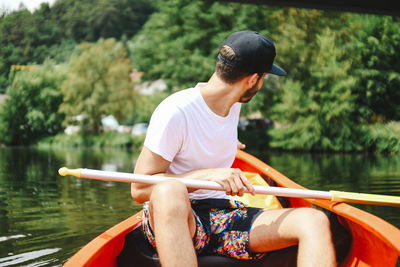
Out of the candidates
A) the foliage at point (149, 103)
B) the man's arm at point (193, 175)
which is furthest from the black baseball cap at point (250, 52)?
the foliage at point (149, 103)

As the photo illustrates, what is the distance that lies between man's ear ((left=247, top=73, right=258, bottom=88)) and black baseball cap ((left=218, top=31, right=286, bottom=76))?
2 cm

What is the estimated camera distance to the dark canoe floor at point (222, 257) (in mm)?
1624

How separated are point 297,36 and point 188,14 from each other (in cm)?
523

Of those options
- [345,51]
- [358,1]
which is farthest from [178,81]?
[358,1]

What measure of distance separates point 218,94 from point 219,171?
31 centimetres

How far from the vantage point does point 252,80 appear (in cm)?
165

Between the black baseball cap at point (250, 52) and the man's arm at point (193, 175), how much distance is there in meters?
0.38

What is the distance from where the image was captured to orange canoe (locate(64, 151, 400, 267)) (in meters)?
1.55

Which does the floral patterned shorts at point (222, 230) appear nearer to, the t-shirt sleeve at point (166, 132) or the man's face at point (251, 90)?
the t-shirt sleeve at point (166, 132)

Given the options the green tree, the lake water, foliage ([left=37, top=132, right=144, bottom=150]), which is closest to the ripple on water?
the lake water

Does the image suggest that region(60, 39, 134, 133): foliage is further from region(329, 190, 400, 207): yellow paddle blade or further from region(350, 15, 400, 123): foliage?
region(329, 190, 400, 207): yellow paddle blade

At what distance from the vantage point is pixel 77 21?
148 ft

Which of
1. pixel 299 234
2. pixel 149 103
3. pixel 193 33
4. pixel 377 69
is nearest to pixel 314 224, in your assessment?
pixel 299 234

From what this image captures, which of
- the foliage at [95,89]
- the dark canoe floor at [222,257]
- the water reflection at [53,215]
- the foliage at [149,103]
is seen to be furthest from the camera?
the foliage at [95,89]
